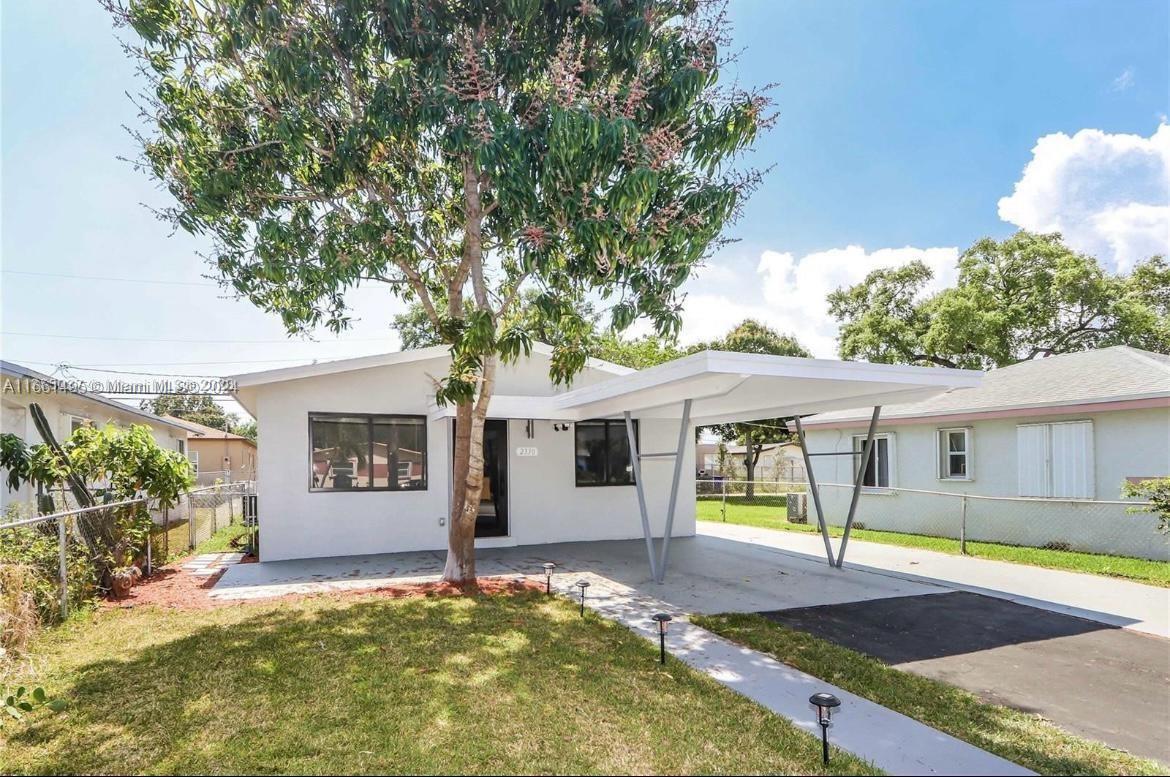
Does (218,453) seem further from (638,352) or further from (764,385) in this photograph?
(764,385)

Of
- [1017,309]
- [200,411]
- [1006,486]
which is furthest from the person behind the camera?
[200,411]

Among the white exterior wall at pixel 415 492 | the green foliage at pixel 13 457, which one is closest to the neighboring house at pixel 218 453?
the white exterior wall at pixel 415 492

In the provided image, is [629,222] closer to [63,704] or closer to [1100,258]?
[63,704]

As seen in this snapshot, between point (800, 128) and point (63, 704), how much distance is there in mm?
10667

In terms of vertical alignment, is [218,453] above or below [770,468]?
above

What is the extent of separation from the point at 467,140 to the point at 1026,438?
11.1 meters

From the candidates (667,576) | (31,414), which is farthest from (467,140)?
(31,414)

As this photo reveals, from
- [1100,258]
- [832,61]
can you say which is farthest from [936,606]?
[1100,258]

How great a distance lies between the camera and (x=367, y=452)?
10.1 meters

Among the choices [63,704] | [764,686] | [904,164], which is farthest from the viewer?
[904,164]

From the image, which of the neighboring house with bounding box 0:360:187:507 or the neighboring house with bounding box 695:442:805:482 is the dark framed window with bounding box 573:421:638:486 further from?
the neighboring house with bounding box 695:442:805:482

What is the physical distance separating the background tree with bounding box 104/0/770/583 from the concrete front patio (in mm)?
1580

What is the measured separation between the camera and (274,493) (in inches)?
368

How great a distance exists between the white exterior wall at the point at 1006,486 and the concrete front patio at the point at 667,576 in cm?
452
